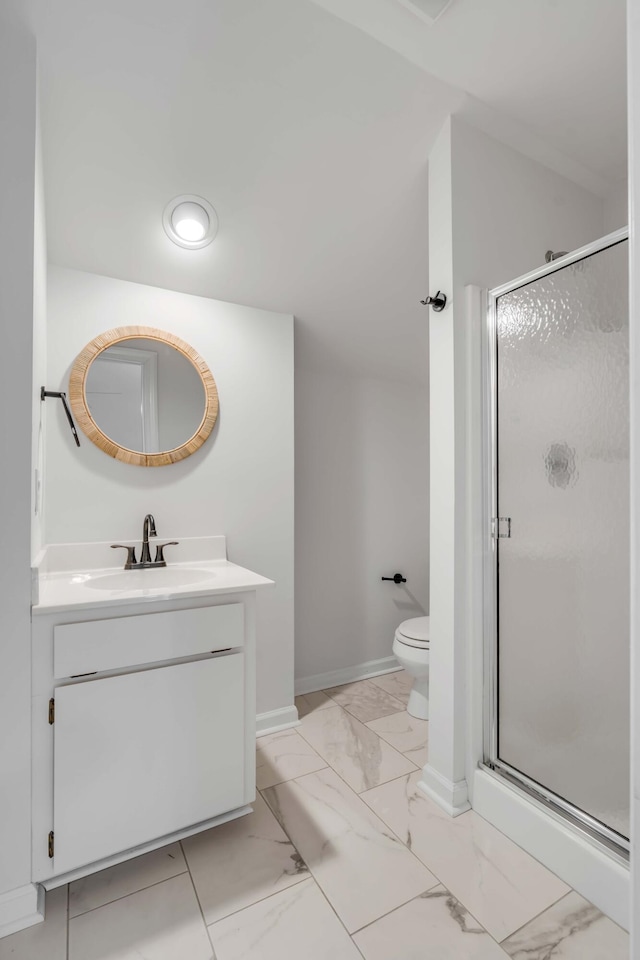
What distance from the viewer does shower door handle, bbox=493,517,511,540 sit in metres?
1.59

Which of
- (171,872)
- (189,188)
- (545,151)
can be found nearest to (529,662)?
(171,872)

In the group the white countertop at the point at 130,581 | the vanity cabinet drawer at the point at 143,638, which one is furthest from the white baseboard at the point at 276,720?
the vanity cabinet drawer at the point at 143,638

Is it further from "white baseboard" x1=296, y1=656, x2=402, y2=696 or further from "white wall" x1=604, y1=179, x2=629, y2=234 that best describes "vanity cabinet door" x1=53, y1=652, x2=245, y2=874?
"white wall" x1=604, y1=179, x2=629, y2=234

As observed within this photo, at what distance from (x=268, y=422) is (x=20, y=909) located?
1.80 meters

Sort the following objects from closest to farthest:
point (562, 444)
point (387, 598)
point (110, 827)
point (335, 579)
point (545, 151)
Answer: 1. point (110, 827)
2. point (562, 444)
3. point (545, 151)
4. point (335, 579)
5. point (387, 598)

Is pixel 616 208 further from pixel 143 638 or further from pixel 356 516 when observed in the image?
pixel 143 638

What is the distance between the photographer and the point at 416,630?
7.31 feet

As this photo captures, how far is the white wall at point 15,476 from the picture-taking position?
46.8 inches

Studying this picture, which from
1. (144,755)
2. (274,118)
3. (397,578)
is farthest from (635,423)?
(397,578)

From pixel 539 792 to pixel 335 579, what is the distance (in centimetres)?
146

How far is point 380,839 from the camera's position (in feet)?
4.82

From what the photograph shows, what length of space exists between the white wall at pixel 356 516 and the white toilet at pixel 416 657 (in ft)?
1.69

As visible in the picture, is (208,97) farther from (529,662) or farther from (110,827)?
(110,827)

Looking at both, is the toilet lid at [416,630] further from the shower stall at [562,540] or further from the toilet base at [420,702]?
the shower stall at [562,540]
